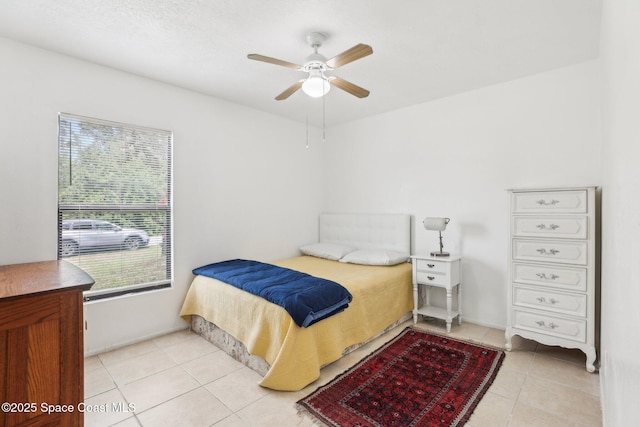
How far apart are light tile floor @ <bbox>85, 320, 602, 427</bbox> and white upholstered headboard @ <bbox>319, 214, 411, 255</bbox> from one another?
4.68 ft

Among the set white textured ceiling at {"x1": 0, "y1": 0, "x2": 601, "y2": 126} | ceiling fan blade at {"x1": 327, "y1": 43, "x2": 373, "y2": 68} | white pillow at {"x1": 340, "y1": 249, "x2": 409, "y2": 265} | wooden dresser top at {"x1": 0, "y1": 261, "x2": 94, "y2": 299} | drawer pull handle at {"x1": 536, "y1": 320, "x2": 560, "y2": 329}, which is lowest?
drawer pull handle at {"x1": 536, "y1": 320, "x2": 560, "y2": 329}

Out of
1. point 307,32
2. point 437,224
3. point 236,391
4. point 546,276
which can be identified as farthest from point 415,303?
point 307,32

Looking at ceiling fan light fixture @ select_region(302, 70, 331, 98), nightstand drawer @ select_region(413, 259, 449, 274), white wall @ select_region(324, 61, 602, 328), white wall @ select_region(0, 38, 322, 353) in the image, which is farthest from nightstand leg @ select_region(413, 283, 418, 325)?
ceiling fan light fixture @ select_region(302, 70, 331, 98)

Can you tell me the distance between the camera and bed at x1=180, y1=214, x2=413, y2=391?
7.01 feet

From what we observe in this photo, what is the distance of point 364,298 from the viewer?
2773mm

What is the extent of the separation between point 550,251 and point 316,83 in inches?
92.2

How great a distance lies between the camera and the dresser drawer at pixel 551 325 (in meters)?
2.33

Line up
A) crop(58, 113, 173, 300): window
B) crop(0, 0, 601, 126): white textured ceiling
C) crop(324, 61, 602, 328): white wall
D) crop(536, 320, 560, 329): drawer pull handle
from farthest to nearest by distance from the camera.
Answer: crop(324, 61, 602, 328): white wall → crop(58, 113, 173, 300): window → crop(536, 320, 560, 329): drawer pull handle → crop(0, 0, 601, 126): white textured ceiling

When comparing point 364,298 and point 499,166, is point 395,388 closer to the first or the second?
point 364,298

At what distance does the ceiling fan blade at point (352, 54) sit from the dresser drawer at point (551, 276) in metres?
2.19

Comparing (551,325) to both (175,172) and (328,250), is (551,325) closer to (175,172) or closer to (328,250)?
(328,250)

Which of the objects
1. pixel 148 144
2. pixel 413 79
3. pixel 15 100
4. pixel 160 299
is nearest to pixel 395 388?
pixel 160 299

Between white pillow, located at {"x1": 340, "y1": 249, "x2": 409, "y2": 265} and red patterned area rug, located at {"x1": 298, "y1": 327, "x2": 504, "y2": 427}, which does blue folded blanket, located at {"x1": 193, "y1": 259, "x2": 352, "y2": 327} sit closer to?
red patterned area rug, located at {"x1": 298, "y1": 327, "x2": 504, "y2": 427}

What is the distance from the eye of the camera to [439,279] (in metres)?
3.14
